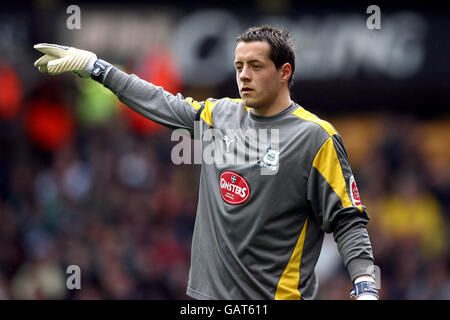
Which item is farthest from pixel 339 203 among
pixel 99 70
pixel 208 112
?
pixel 99 70

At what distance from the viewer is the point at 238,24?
11969 mm

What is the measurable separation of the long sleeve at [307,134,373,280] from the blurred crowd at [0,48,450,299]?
18.5ft

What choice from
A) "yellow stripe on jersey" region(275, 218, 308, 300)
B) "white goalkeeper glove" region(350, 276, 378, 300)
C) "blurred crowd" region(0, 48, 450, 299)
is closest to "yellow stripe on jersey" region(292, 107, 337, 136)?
"yellow stripe on jersey" region(275, 218, 308, 300)

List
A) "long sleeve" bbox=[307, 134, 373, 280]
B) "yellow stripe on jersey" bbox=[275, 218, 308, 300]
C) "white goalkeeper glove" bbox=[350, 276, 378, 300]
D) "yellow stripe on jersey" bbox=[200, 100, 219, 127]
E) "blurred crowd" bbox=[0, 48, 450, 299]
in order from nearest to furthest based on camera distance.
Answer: "white goalkeeper glove" bbox=[350, 276, 378, 300] → "long sleeve" bbox=[307, 134, 373, 280] → "yellow stripe on jersey" bbox=[275, 218, 308, 300] → "yellow stripe on jersey" bbox=[200, 100, 219, 127] → "blurred crowd" bbox=[0, 48, 450, 299]

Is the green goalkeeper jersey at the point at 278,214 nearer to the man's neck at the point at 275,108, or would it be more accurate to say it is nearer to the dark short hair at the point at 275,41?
the man's neck at the point at 275,108

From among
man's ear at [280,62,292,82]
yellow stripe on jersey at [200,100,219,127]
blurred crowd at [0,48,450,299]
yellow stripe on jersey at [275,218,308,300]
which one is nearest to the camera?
yellow stripe on jersey at [275,218,308,300]

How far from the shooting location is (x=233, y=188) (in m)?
4.59

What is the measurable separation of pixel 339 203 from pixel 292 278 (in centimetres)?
51

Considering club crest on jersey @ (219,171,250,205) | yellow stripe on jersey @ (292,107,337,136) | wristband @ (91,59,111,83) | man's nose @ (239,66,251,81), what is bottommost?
club crest on jersey @ (219,171,250,205)

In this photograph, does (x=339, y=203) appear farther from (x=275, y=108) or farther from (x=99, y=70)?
(x=99, y=70)

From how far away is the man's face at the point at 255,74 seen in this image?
461 cm

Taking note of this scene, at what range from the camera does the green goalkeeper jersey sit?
445 cm

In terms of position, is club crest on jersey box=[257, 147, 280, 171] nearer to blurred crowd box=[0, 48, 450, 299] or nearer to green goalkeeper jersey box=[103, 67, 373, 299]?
green goalkeeper jersey box=[103, 67, 373, 299]

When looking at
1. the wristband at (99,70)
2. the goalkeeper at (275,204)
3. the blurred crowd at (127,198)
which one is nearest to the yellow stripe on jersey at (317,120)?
the goalkeeper at (275,204)
